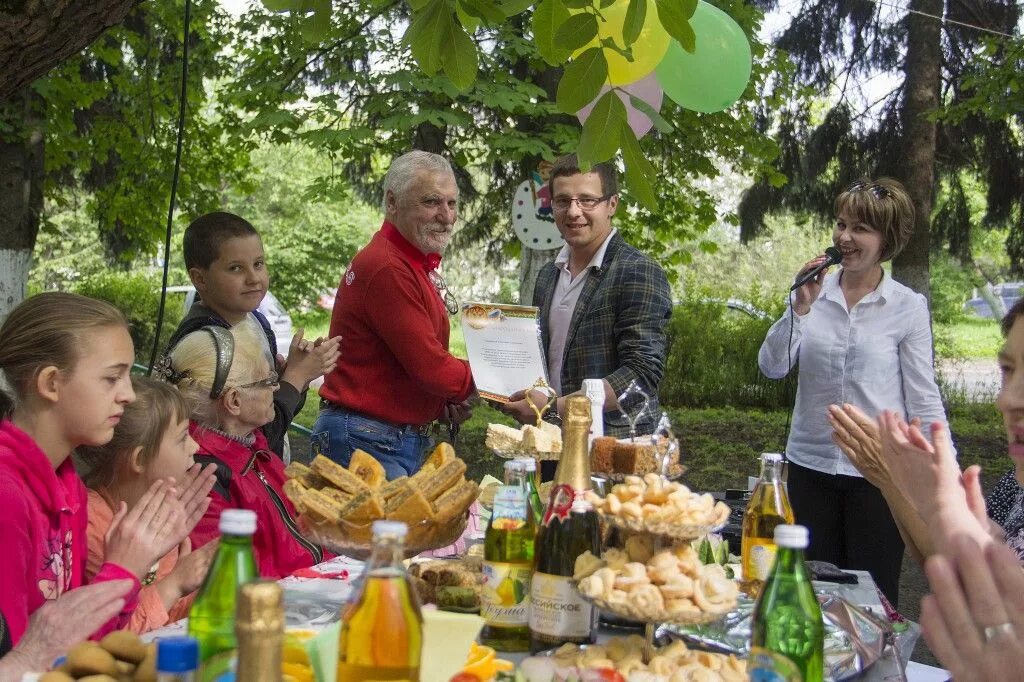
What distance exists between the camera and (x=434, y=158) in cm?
381

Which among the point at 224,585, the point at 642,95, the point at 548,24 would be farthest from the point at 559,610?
the point at 642,95

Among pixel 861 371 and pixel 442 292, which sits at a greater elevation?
pixel 442 292

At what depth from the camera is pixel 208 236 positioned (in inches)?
139

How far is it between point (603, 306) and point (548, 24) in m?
1.62

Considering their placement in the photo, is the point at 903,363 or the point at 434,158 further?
the point at 434,158

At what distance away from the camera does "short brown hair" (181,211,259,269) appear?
3.50 m

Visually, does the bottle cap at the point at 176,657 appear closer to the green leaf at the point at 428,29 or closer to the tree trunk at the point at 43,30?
the green leaf at the point at 428,29

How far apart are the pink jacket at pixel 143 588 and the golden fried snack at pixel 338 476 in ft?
1.22

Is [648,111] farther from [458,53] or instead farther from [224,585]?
[224,585]

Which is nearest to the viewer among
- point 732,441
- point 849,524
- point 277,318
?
point 849,524

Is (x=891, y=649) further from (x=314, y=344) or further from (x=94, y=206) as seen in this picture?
(x=94, y=206)

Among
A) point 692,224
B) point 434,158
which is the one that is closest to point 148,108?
point 692,224

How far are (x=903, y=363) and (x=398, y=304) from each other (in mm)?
1776

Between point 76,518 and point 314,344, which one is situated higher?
point 314,344
